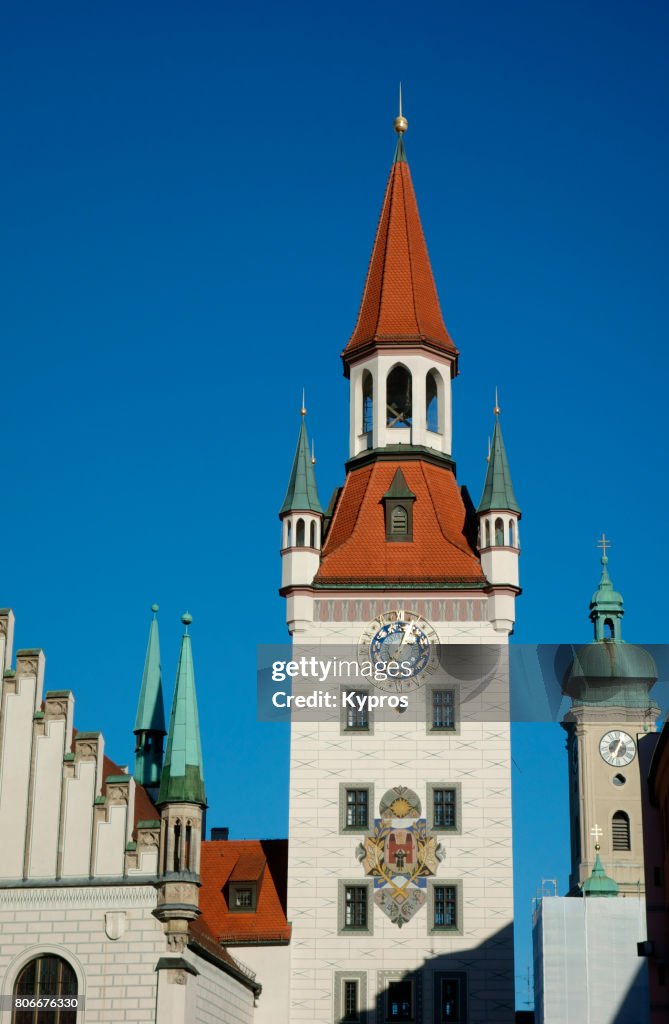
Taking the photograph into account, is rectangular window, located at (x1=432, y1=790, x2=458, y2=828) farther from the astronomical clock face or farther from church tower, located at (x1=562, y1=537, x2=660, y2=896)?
church tower, located at (x1=562, y1=537, x2=660, y2=896)

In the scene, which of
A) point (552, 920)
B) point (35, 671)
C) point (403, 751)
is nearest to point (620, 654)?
point (552, 920)

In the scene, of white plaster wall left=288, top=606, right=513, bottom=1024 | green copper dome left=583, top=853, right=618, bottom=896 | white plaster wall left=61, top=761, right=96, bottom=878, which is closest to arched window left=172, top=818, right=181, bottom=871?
white plaster wall left=61, top=761, right=96, bottom=878

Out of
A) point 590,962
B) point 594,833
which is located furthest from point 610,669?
point 590,962

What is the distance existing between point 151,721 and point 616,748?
40254mm

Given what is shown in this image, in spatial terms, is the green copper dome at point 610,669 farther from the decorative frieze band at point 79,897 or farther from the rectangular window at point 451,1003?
the decorative frieze band at point 79,897

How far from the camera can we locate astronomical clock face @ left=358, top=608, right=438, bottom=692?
58.8m

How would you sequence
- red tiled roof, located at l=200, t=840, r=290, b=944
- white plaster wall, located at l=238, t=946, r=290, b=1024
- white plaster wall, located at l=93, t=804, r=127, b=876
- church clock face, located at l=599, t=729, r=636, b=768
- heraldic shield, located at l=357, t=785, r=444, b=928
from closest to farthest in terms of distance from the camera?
white plaster wall, located at l=93, t=804, r=127, b=876 → white plaster wall, located at l=238, t=946, r=290, b=1024 → heraldic shield, located at l=357, t=785, r=444, b=928 → red tiled roof, located at l=200, t=840, r=290, b=944 → church clock face, located at l=599, t=729, r=636, b=768

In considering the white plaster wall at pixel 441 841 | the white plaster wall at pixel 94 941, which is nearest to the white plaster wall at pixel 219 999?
the white plaster wall at pixel 94 941

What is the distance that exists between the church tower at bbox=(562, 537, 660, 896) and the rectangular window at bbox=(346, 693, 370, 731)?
43566 millimetres

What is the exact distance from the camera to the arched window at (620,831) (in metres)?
100

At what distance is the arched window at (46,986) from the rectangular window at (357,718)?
14137 mm

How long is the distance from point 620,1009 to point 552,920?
3.70 meters

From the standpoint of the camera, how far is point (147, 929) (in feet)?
152

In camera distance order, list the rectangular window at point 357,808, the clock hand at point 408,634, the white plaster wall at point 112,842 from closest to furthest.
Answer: the white plaster wall at point 112,842
the rectangular window at point 357,808
the clock hand at point 408,634
